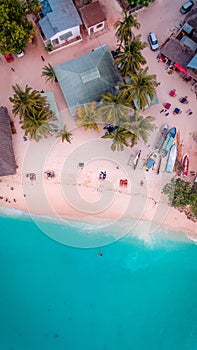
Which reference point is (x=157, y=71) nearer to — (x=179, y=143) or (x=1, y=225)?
(x=179, y=143)

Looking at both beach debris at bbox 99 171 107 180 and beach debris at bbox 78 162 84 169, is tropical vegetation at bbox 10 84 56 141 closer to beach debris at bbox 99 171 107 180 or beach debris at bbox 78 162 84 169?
beach debris at bbox 78 162 84 169

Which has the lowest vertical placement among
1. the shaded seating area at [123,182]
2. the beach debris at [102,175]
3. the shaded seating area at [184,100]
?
the shaded seating area at [123,182]

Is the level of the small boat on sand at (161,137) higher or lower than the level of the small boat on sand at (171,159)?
higher

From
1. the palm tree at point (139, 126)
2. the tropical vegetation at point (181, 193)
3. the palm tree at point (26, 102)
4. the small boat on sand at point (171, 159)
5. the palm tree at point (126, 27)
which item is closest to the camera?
the palm tree at point (26, 102)

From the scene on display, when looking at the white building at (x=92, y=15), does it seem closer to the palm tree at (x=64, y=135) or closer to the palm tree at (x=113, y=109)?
the palm tree at (x=113, y=109)

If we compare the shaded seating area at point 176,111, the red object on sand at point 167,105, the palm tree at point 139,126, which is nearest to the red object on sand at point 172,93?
the red object on sand at point 167,105

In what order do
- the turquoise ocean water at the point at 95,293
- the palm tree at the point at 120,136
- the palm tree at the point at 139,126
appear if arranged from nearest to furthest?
the palm tree at the point at 139,126 → the palm tree at the point at 120,136 → the turquoise ocean water at the point at 95,293

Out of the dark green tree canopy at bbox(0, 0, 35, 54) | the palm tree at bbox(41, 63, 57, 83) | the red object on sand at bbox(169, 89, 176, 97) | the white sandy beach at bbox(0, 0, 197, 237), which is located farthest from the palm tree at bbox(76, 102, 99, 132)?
the dark green tree canopy at bbox(0, 0, 35, 54)

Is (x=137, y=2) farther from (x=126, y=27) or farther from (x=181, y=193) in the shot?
(x=181, y=193)
